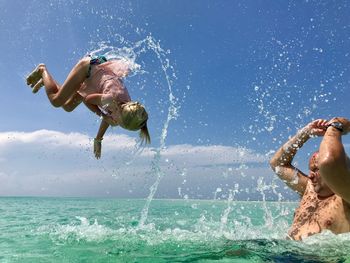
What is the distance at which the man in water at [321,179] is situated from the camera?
523cm

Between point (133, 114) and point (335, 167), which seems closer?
point (335, 167)

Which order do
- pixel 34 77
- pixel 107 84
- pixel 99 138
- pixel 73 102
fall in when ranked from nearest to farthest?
1. pixel 107 84
2. pixel 73 102
3. pixel 99 138
4. pixel 34 77

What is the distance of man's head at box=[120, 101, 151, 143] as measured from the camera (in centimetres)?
748

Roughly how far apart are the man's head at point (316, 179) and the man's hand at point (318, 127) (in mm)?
389

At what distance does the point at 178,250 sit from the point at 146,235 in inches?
85.1

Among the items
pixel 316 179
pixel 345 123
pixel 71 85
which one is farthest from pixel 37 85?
pixel 345 123

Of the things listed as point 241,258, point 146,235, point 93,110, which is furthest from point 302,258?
point 93,110

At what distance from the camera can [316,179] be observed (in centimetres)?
657

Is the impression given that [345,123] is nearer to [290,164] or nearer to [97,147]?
[290,164]

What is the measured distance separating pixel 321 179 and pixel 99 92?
14.9 ft

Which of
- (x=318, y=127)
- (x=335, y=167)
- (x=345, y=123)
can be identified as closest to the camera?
(x=335, y=167)

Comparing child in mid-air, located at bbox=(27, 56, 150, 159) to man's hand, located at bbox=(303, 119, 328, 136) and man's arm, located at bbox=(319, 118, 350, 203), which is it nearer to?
man's hand, located at bbox=(303, 119, 328, 136)

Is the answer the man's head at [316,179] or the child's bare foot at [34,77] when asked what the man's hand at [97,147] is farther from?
the man's head at [316,179]

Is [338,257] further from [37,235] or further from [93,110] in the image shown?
[37,235]
